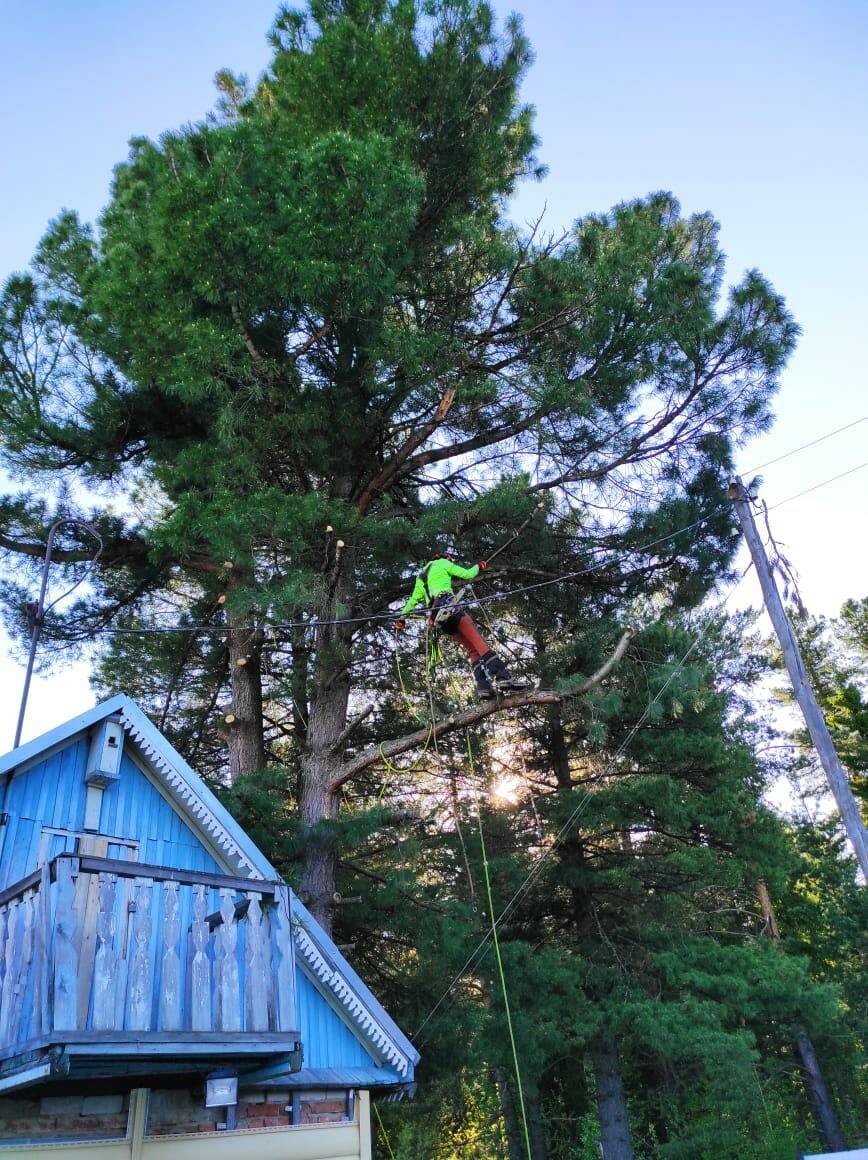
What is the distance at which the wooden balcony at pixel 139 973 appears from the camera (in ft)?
18.7

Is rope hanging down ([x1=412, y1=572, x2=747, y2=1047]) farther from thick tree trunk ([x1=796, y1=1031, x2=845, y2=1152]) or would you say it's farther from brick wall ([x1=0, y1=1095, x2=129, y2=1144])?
thick tree trunk ([x1=796, y1=1031, x2=845, y2=1152])

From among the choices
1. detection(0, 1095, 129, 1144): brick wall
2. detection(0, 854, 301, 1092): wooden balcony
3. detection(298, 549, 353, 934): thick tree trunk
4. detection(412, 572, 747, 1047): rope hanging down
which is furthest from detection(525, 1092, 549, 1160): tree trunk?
detection(0, 854, 301, 1092): wooden balcony

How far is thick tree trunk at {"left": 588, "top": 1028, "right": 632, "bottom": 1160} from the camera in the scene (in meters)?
15.6

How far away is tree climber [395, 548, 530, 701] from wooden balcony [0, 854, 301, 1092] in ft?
11.4

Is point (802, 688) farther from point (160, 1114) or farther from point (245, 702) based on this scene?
point (245, 702)

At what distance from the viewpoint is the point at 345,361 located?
13055 millimetres

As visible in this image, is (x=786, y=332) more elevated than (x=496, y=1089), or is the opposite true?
(x=786, y=332)

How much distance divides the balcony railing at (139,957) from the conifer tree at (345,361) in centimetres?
353

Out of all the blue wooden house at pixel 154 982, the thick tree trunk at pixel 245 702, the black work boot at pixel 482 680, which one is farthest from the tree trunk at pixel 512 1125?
the black work boot at pixel 482 680

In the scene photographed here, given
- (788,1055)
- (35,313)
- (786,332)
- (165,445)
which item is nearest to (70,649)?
(165,445)

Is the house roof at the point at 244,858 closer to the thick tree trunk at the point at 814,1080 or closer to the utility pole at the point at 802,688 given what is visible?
the utility pole at the point at 802,688

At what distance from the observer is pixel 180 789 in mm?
8906

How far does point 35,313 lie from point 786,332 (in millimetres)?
11897

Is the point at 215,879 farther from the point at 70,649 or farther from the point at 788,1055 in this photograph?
the point at 788,1055
